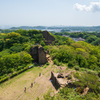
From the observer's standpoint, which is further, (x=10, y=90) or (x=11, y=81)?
(x=11, y=81)

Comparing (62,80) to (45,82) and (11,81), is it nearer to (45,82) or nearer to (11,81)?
(45,82)

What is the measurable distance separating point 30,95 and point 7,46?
24.0 meters

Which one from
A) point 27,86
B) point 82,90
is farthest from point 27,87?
point 82,90

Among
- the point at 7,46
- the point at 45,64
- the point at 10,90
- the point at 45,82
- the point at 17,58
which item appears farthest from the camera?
the point at 7,46

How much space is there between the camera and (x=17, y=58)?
2144 cm

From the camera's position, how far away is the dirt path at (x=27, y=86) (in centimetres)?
1341

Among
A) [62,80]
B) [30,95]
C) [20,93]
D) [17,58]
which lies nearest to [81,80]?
[62,80]

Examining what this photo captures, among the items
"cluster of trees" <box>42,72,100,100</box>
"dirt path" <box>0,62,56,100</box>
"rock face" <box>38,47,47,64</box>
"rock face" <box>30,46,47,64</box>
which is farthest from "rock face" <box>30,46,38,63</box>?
"cluster of trees" <box>42,72,100,100</box>

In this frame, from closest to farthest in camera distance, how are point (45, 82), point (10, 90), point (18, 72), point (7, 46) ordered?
point (10, 90) < point (45, 82) < point (18, 72) < point (7, 46)

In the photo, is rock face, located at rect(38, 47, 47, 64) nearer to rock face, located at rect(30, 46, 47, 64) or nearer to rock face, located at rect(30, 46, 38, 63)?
rock face, located at rect(30, 46, 47, 64)

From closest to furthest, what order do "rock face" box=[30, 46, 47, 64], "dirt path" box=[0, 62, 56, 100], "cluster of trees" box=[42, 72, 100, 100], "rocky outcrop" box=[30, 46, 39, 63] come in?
1. "cluster of trees" box=[42, 72, 100, 100]
2. "dirt path" box=[0, 62, 56, 100]
3. "rock face" box=[30, 46, 47, 64]
4. "rocky outcrop" box=[30, 46, 39, 63]

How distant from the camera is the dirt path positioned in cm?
1341

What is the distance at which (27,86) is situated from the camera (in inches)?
608

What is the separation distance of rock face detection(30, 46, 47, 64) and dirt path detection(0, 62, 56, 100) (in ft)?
15.1
